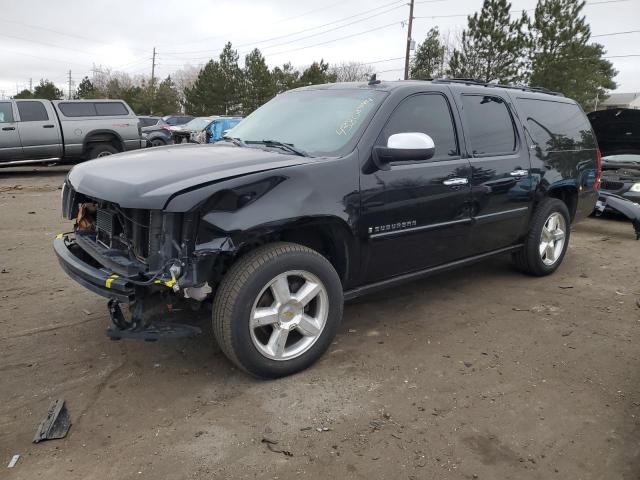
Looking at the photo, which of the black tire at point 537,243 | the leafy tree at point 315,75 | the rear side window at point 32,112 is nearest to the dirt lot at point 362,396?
the black tire at point 537,243

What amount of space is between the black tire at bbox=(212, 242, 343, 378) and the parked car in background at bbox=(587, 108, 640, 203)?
21.8ft

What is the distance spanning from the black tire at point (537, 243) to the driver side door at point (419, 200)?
1.08 m

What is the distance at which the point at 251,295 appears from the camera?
289cm

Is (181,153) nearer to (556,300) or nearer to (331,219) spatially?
(331,219)

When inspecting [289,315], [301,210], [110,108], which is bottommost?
[289,315]

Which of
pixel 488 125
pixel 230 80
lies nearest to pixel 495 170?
pixel 488 125

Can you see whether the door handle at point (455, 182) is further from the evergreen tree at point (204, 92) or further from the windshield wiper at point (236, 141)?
the evergreen tree at point (204, 92)

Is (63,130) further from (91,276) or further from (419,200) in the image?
(419,200)

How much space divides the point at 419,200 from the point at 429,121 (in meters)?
0.67

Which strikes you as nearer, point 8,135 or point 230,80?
point 8,135

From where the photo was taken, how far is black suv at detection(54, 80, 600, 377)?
2826 mm

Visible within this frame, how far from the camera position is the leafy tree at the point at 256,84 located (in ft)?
128

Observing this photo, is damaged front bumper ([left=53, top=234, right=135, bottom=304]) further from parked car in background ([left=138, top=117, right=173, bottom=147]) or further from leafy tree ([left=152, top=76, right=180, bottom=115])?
leafy tree ([left=152, top=76, right=180, bottom=115])

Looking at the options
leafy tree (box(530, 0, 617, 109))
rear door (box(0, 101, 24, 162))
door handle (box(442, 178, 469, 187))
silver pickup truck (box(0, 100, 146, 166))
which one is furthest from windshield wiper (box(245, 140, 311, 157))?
leafy tree (box(530, 0, 617, 109))
